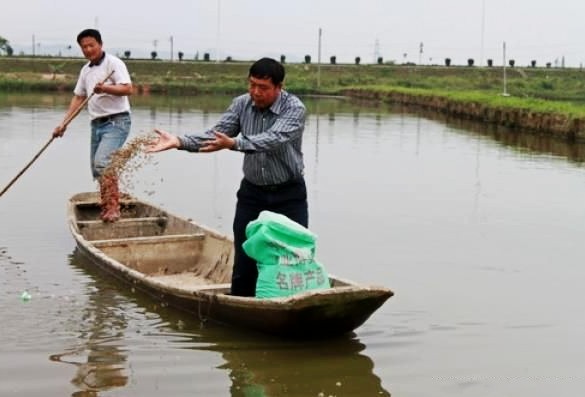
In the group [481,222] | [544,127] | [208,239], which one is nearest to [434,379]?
[208,239]

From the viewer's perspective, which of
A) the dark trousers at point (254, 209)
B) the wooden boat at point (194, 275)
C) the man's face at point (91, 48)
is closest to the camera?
the wooden boat at point (194, 275)

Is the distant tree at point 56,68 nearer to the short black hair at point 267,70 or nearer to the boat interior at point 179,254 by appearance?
the boat interior at point 179,254

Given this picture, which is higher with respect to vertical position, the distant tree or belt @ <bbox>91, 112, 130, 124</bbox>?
the distant tree

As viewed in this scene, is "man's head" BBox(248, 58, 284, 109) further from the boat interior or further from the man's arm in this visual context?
the man's arm

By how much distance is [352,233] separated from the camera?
9188mm

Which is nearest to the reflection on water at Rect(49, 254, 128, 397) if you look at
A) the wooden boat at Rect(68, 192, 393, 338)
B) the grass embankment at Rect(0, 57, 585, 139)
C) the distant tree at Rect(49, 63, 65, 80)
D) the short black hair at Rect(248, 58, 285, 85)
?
the wooden boat at Rect(68, 192, 393, 338)

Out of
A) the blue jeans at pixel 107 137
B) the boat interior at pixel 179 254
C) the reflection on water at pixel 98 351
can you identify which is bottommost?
the reflection on water at pixel 98 351

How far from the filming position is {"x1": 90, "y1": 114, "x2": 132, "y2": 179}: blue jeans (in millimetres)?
8195

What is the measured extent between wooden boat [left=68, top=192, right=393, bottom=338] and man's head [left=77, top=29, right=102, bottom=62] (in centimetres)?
138

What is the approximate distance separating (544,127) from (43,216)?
15.6 meters

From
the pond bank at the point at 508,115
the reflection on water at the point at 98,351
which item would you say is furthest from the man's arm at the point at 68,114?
the pond bank at the point at 508,115

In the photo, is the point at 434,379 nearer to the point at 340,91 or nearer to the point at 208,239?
the point at 208,239

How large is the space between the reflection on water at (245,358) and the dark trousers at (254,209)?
0.31 m

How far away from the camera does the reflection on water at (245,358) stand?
486 cm
